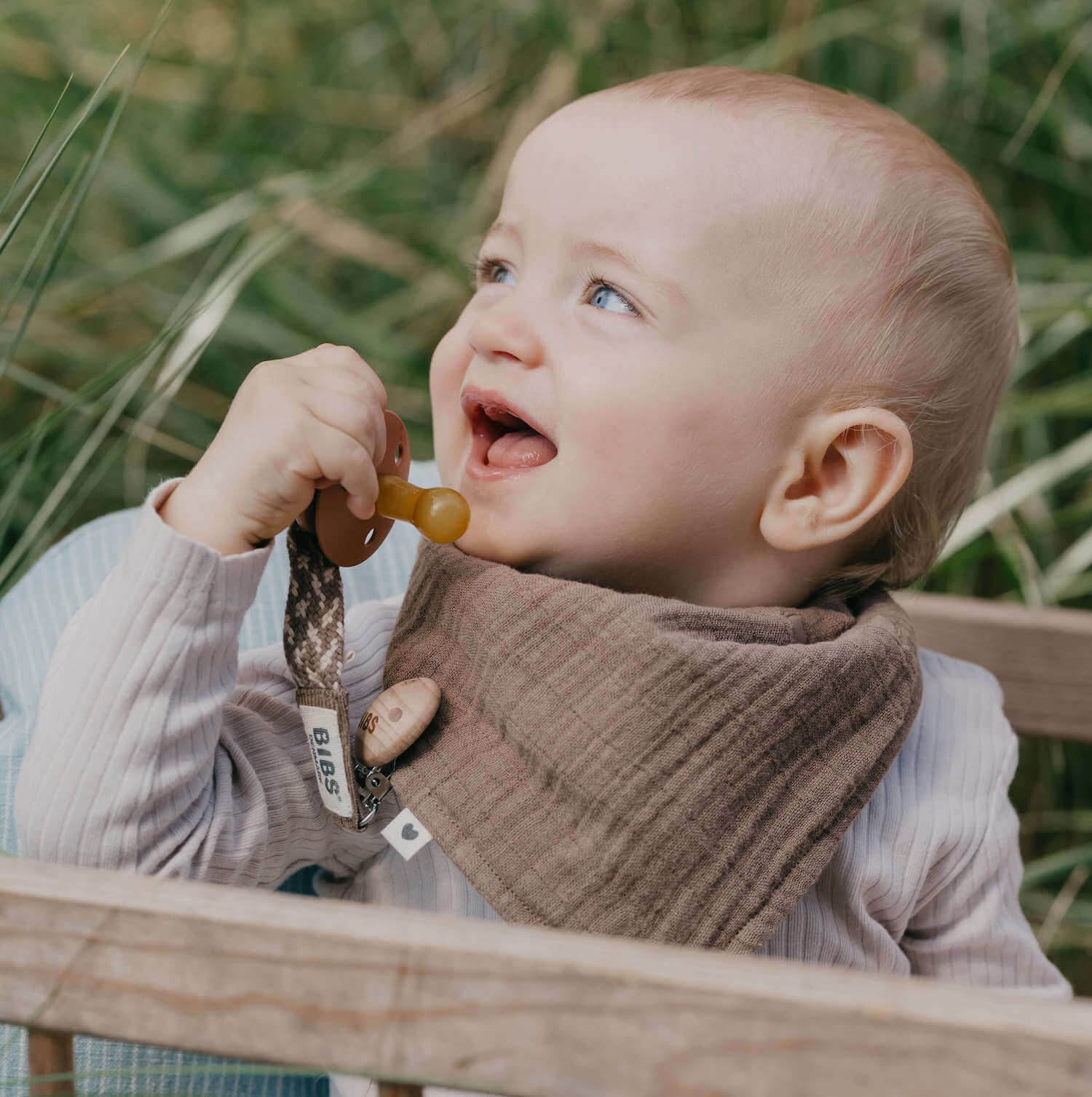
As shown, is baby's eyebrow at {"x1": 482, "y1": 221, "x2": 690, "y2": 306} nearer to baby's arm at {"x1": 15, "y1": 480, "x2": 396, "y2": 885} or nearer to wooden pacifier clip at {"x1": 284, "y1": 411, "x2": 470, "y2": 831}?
wooden pacifier clip at {"x1": 284, "y1": 411, "x2": 470, "y2": 831}

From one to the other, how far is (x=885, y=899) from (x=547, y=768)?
9.3 inches

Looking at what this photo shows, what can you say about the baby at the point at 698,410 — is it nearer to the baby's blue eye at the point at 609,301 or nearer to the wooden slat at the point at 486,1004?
the baby's blue eye at the point at 609,301

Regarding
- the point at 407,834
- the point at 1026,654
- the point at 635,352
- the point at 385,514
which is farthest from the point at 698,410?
the point at 1026,654

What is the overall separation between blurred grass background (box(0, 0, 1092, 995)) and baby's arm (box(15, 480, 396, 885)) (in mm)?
656

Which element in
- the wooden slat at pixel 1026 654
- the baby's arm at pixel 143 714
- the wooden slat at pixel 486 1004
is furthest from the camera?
the wooden slat at pixel 1026 654

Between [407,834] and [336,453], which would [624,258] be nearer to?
[336,453]

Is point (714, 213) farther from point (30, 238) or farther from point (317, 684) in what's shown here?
point (30, 238)

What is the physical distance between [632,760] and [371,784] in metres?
0.15

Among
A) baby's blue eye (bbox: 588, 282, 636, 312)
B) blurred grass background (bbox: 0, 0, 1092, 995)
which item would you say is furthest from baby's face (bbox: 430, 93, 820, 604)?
blurred grass background (bbox: 0, 0, 1092, 995)

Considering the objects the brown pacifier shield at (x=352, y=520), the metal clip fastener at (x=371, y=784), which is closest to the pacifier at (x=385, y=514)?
the brown pacifier shield at (x=352, y=520)

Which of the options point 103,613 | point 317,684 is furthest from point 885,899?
point 103,613

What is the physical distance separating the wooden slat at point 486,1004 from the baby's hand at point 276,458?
0.73 feet

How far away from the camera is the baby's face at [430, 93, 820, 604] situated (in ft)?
2.28

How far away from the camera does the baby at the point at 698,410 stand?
68 centimetres
